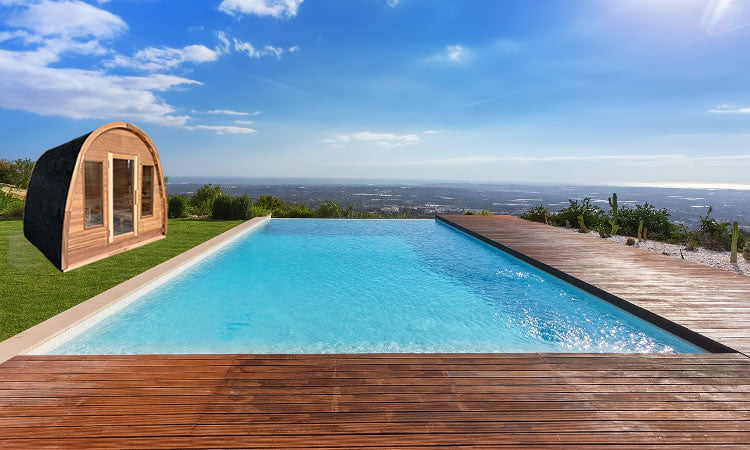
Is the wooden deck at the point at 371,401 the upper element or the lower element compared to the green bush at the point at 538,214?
lower

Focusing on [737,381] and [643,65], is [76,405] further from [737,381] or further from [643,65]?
[643,65]

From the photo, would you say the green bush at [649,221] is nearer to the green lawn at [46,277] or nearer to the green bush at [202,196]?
the green lawn at [46,277]

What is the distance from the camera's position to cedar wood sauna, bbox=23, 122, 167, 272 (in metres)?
6.22

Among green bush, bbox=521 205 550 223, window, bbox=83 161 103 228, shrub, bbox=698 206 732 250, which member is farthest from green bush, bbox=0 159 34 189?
shrub, bbox=698 206 732 250

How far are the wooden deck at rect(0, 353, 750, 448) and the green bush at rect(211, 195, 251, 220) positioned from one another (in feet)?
38.4

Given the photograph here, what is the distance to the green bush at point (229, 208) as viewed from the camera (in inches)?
562

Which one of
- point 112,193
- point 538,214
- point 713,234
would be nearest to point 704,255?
point 713,234

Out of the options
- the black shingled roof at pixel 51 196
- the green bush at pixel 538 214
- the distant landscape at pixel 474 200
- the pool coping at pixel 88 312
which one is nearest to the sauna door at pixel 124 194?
the black shingled roof at pixel 51 196

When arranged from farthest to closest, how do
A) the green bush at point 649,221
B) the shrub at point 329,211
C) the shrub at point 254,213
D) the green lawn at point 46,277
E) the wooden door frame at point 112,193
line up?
the shrub at point 329,211
the shrub at point 254,213
the green bush at point 649,221
the wooden door frame at point 112,193
the green lawn at point 46,277

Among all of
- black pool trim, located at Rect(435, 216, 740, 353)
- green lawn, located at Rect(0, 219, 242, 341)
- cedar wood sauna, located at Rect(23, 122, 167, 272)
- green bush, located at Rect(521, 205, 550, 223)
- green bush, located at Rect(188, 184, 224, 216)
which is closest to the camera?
black pool trim, located at Rect(435, 216, 740, 353)

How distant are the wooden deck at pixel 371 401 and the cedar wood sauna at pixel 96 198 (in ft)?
13.7

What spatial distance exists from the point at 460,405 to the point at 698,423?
57.6 inches

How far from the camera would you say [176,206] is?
14.3 m

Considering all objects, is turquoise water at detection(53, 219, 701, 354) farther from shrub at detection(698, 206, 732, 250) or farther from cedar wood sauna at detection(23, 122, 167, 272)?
shrub at detection(698, 206, 732, 250)
